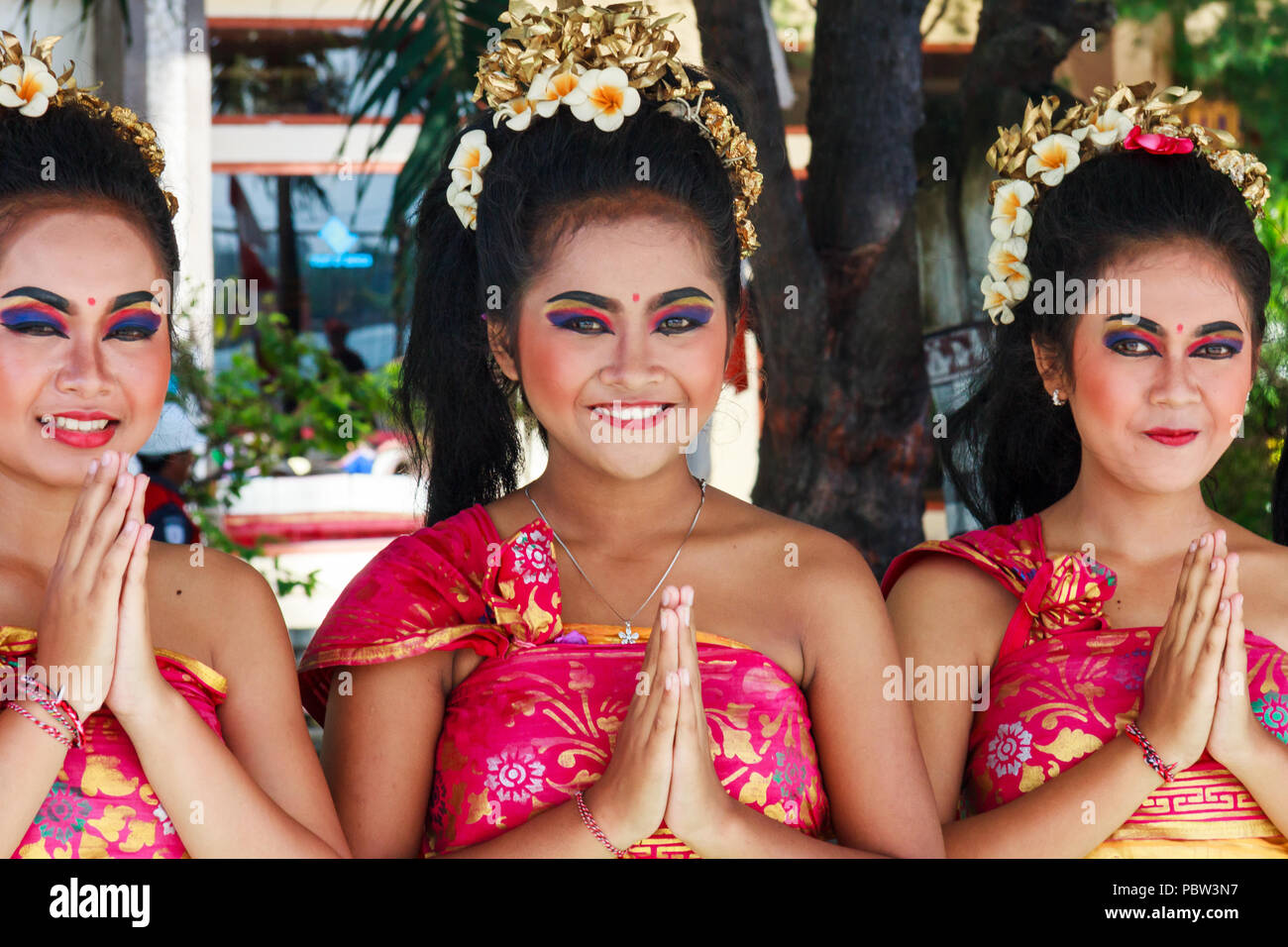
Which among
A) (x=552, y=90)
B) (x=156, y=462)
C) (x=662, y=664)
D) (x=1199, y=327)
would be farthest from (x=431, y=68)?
(x=156, y=462)

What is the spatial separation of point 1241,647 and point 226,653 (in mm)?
1494

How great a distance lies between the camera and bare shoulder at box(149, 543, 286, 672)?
2199mm

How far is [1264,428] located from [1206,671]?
207 cm

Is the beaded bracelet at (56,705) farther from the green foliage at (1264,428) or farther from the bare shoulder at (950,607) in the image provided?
the green foliage at (1264,428)

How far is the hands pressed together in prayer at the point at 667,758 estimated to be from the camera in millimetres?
1976

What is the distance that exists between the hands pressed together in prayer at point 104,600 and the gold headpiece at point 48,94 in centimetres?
67

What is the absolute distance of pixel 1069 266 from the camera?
261 centimetres

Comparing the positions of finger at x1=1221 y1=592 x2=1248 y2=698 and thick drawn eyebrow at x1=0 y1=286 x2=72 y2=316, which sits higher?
thick drawn eyebrow at x1=0 y1=286 x2=72 y2=316

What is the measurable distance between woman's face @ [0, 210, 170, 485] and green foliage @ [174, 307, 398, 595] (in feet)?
11.6

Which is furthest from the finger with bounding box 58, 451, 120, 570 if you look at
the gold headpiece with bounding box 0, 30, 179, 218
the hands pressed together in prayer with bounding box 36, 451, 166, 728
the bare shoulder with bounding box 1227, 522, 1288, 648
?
the bare shoulder with bounding box 1227, 522, 1288, 648

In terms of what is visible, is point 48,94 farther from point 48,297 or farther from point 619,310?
point 619,310

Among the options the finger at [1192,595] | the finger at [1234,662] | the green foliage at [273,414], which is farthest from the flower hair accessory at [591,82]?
the green foliage at [273,414]

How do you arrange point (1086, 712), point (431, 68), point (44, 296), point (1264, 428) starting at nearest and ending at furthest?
point (44, 296)
point (1086, 712)
point (431, 68)
point (1264, 428)

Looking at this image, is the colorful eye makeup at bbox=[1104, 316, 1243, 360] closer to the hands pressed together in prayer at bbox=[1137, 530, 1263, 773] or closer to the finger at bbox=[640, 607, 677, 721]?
the hands pressed together in prayer at bbox=[1137, 530, 1263, 773]
